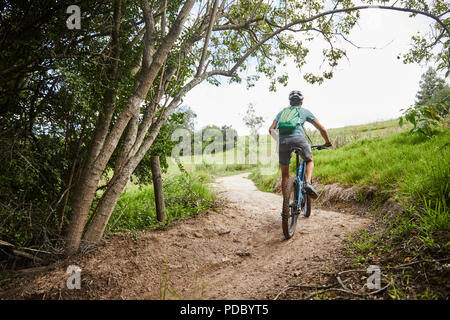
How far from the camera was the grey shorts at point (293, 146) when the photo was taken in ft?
12.3

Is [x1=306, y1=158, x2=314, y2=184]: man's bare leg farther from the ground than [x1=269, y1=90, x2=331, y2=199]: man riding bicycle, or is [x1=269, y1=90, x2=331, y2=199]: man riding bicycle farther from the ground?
[x1=269, y1=90, x2=331, y2=199]: man riding bicycle

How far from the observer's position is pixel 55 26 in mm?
2840

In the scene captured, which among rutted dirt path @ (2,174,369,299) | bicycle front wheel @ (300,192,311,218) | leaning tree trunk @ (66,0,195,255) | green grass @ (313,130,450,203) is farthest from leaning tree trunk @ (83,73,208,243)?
green grass @ (313,130,450,203)

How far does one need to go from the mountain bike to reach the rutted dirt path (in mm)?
195

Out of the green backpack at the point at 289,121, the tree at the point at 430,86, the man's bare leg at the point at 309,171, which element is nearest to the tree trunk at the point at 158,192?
the green backpack at the point at 289,121

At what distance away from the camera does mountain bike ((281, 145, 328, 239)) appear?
3367 mm

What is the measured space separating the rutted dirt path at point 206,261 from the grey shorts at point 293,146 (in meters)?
1.30

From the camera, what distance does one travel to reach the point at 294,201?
3795 millimetres

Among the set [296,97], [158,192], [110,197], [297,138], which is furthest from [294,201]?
[110,197]

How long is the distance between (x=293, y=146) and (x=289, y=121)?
1.43ft

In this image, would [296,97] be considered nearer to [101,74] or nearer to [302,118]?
[302,118]

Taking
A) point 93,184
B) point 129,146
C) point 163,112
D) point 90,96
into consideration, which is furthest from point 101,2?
point 93,184

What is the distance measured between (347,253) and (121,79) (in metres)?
4.06

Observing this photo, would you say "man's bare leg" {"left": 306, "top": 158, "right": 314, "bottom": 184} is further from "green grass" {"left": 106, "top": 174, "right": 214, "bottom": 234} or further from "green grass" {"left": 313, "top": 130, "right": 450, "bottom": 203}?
"green grass" {"left": 106, "top": 174, "right": 214, "bottom": 234}
